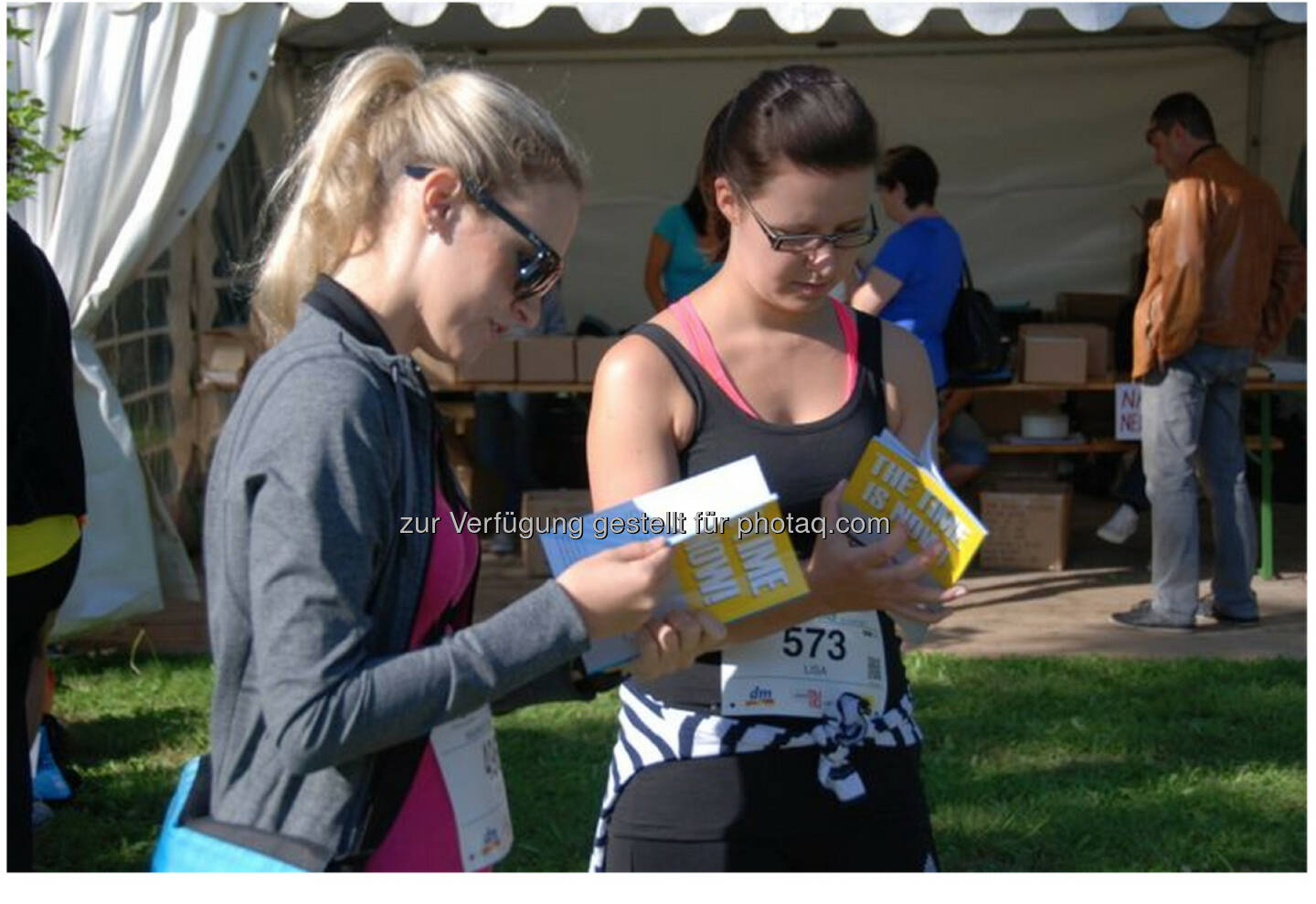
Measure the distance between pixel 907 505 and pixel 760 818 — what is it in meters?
A: 0.43

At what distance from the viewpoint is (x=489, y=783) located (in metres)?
1.77

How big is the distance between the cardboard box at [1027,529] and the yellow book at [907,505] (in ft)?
17.9

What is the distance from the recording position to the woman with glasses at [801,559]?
216 centimetres

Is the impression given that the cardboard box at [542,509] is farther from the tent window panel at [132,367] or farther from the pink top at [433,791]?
the pink top at [433,791]

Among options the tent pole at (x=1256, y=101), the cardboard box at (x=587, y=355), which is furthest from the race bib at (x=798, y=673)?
the tent pole at (x=1256, y=101)

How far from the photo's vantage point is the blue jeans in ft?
20.2

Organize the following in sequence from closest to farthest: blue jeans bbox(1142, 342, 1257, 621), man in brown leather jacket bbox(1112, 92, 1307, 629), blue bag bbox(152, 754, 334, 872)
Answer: blue bag bbox(152, 754, 334, 872) < man in brown leather jacket bbox(1112, 92, 1307, 629) < blue jeans bbox(1142, 342, 1257, 621)

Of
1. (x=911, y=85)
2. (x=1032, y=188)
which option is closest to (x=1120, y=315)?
(x=1032, y=188)

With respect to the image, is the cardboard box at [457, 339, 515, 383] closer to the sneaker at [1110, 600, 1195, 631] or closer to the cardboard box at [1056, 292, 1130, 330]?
the sneaker at [1110, 600, 1195, 631]

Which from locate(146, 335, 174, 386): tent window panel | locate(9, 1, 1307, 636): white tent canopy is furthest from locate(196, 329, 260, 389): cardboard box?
locate(9, 1, 1307, 636): white tent canopy

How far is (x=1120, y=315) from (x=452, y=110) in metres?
7.61

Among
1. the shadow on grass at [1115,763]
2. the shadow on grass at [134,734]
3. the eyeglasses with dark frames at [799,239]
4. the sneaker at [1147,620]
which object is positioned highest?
the eyeglasses with dark frames at [799,239]

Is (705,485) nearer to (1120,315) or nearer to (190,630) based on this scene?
(190,630)

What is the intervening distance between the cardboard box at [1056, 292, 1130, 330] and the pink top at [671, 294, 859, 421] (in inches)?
279
